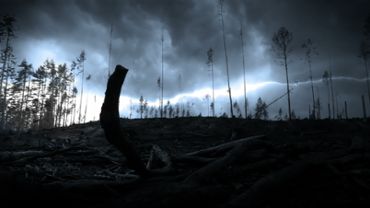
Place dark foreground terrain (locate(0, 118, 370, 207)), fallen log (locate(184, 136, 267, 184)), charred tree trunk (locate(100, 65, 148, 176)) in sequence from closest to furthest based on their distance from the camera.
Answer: charred tree trunk (locate(100, 65, 148, 176)), dark foreground terrain (locate(0, 118, 370, 207)), fallen log (locate(184, 136, 267, 184))

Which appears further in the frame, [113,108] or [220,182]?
[220,182]

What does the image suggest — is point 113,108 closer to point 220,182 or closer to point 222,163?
point 220,182

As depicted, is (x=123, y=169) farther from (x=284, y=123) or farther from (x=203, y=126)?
(x=284, y=123)

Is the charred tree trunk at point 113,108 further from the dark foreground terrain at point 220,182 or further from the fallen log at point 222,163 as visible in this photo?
the fallen log at point 222,163

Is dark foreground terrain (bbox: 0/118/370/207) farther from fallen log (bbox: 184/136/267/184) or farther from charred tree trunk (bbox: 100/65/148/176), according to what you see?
charred tree trunk (bbox: 100/65/148/176)

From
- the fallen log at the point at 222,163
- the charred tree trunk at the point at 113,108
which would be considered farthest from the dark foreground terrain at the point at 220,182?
the charred tree trunk at the point at 113,108

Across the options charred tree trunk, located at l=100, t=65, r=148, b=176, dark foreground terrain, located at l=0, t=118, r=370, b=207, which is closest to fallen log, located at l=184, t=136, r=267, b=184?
dark foreground terrain, located at l=0, t=118, r=370, b=207

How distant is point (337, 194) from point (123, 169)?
4595mm

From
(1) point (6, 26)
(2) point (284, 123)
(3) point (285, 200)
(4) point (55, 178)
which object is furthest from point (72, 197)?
(1) point (6, 26)

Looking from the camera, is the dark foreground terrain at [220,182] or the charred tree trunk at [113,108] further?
the dark foreground terrain at [220,182]

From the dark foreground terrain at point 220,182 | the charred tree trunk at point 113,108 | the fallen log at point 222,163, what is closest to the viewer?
the charred tree trunk at point 113,108

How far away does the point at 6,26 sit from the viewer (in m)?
32.0

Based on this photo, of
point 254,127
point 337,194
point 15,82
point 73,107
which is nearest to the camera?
point 337,194

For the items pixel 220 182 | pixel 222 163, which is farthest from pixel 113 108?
pixel 222 163
